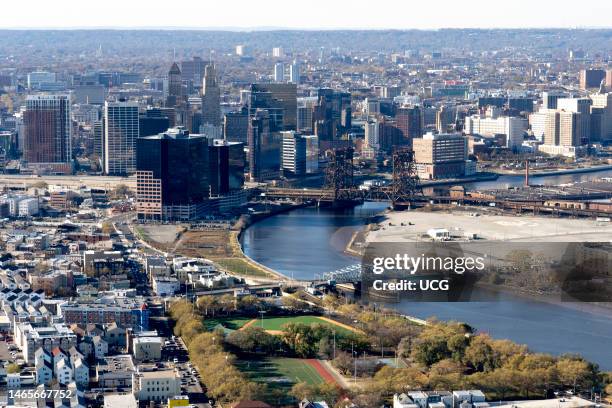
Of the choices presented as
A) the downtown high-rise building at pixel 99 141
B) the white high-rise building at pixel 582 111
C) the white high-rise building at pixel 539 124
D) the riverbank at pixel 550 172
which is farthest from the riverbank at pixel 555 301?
the white high-rise building at pixel 539 124

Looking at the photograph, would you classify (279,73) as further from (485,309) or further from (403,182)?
(485,309)

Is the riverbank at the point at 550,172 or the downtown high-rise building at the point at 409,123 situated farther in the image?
the downtown high-rise building at the point at 409,123

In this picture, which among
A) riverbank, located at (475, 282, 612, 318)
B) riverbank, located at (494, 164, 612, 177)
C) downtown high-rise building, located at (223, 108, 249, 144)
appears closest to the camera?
Answer: riverbank, located at (475, 282, 612, 318)

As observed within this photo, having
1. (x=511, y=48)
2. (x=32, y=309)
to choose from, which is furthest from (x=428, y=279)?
(x=511, y=48)

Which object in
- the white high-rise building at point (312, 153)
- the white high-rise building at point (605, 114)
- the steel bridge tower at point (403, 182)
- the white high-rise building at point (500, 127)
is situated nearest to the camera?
the steel bridge tower at point (403, 182)

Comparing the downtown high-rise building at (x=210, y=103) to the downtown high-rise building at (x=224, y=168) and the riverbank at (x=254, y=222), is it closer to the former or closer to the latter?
the downtown high-rise building at (x=224, y=168)

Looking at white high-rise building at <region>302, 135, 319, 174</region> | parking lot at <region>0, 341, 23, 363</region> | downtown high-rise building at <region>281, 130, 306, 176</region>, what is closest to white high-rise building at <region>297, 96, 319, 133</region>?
white high-rise building at <region>302, 135, 319, 174</region>

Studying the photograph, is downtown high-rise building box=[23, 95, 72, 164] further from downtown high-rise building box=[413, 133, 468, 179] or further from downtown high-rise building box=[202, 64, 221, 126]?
downtown high-rise building box=[413, 133, 468, 179]
